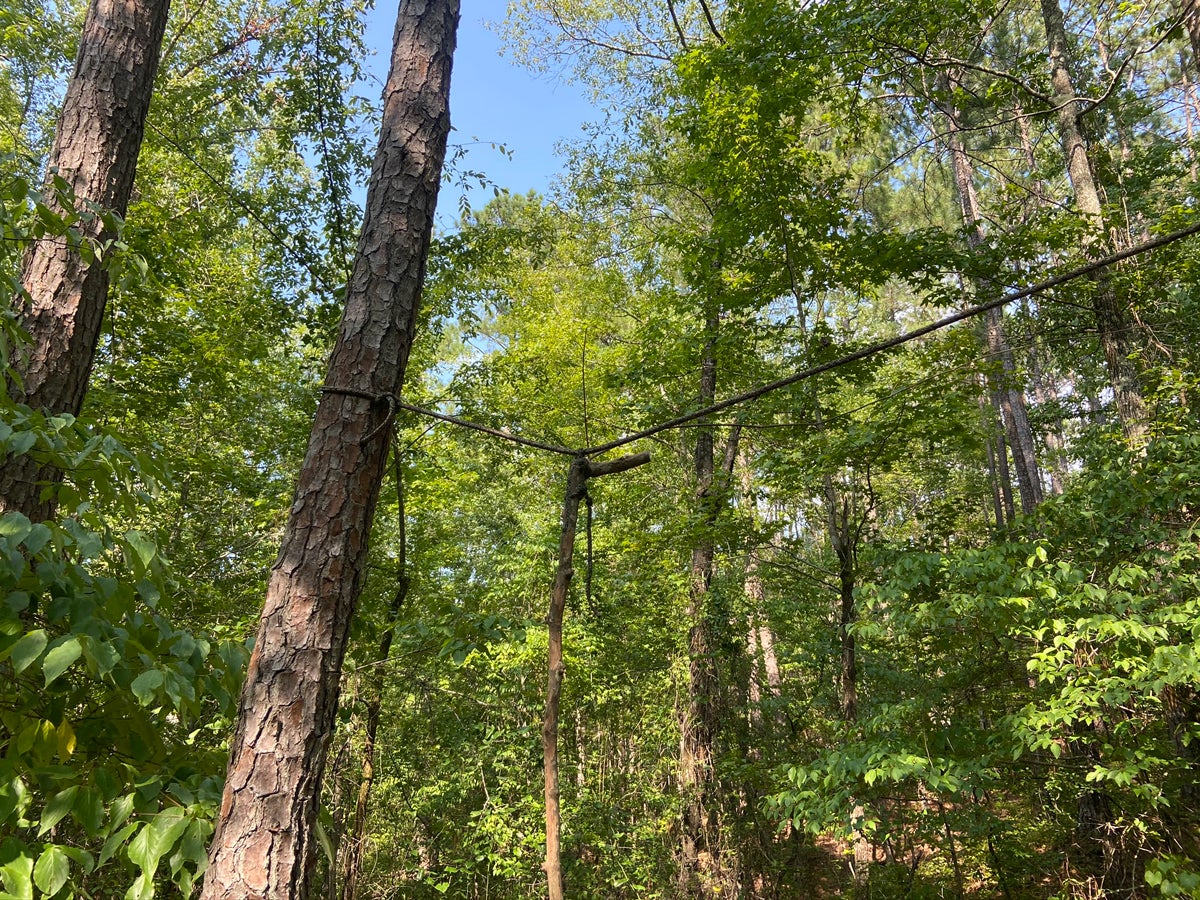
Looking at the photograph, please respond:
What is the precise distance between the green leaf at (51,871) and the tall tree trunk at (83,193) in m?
1.38

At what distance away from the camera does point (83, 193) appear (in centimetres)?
239

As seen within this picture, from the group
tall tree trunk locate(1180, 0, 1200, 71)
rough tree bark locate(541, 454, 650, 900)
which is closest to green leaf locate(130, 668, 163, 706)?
rough tree bark locate(541, 454, 650, 900)

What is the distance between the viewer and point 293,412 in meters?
6.16

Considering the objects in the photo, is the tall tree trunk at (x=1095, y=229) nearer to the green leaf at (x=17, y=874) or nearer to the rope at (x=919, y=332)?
the rope at (x=919, y=332)

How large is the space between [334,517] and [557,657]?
0.70m

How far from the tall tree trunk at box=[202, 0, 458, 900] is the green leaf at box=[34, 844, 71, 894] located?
1.44 feet

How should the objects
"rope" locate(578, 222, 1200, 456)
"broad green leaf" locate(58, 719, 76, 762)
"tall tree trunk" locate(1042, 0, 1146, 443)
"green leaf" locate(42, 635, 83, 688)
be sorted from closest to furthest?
1. "green leaf" locate(42, 635, 83, 688)
2. "broad green leaf" locate(58, 719, 76, 762)
3. "rope" locate(578, 222, 1200, 456)
4. "tall tree trunk" locate(1042, 0, 1146, 443)

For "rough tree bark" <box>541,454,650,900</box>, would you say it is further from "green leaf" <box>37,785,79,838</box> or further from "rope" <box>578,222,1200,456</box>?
"green leaf" <box>37,785,79,838</box>

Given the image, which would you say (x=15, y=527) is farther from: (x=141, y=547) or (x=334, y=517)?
(x=334, y=517)

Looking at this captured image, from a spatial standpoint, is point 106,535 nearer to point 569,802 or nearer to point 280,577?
point 280,577

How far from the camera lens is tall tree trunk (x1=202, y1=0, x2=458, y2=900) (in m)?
1.47

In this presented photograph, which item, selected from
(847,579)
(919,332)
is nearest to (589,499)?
(919,332)

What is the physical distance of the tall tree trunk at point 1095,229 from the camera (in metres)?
4.62

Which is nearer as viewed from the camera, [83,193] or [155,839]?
[155,839]
